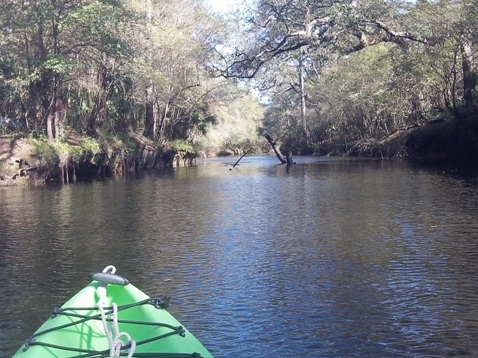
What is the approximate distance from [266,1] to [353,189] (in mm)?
12808

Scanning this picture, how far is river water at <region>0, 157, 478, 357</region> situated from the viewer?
739 cm

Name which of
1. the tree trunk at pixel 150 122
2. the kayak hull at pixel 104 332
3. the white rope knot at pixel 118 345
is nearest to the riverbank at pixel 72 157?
the tree trunk at pixel 150 122

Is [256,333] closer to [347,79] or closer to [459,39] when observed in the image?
[459,39]

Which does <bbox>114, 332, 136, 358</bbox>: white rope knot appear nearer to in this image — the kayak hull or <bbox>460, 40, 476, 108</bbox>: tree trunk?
the kayak hull

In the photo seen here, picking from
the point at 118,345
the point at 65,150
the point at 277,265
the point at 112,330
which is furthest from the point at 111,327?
the point at 65,150

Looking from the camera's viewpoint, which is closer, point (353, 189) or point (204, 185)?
point (353, 189)

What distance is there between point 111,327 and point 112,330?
2.1 inches

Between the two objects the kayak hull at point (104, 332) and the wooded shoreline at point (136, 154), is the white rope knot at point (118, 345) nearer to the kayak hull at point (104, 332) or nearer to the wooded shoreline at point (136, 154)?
the kayak hull at point (104, 332)

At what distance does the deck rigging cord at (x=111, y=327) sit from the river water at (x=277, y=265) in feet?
4.73

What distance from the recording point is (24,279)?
1045 cm

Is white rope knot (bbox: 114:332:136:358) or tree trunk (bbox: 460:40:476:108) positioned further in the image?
tree trunk (bbox: 460:40:476:108)

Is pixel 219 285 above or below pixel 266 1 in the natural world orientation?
below

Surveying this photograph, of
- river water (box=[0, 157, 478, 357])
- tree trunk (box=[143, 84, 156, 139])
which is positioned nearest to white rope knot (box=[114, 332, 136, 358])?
river water (box=[0, 157, 478, 357])

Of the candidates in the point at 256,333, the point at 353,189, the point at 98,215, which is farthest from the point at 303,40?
the point at 256,333
